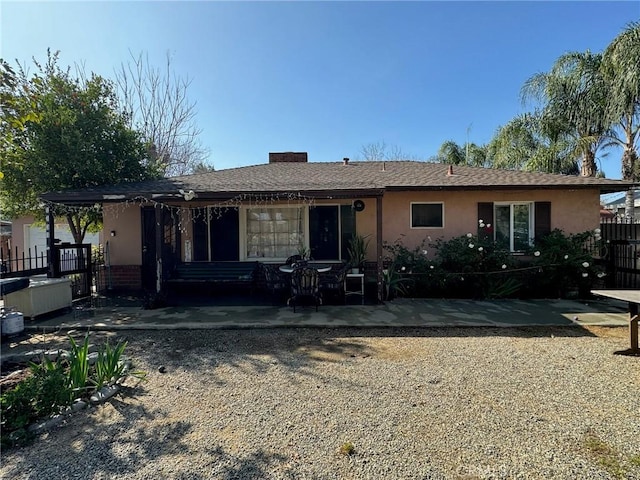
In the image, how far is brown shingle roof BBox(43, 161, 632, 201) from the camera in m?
7.41

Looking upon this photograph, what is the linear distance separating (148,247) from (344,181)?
19.7 feet

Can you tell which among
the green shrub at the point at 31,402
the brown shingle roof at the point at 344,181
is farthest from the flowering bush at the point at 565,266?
the green shrub at the point at 31,402

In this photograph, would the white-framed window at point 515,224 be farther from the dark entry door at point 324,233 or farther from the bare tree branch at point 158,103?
the bare tree branch at point 158,103

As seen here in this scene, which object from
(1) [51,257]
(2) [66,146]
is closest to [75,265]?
(1) [51,257]

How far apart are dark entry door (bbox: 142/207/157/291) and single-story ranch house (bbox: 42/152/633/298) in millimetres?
26

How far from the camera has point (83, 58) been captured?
14.4 metres

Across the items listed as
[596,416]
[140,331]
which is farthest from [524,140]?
[140,331]

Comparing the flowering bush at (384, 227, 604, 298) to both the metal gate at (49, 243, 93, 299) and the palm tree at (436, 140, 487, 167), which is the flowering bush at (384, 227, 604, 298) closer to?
the metal gate at (49, 243, 93, 299)

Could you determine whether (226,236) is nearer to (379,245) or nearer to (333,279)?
(333,279)

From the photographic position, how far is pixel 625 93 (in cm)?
1027

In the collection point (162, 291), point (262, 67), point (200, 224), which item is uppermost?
point (262, 67)

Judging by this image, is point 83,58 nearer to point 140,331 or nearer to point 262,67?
point 262,67

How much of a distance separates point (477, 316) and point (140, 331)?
6.45m

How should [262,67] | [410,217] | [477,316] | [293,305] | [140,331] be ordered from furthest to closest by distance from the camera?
[262,67], [410,217], [293,305], [477,316], [140,331]
